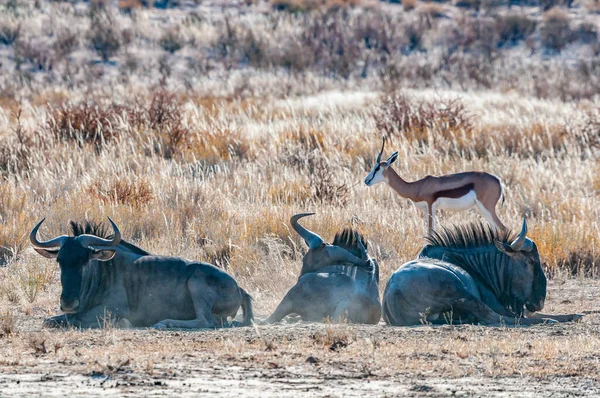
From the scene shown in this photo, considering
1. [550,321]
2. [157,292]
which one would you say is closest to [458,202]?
[550,321]

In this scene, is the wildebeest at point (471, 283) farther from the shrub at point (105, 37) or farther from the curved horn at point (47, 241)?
the shrub at point (105, 37)

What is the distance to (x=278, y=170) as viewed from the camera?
17.7 meters

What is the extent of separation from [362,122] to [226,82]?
14.8 meters

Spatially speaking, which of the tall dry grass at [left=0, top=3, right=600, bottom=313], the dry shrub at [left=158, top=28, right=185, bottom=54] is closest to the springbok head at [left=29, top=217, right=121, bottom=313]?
the tall dry grass at [left=0, top=3, right=600, bottom=313]

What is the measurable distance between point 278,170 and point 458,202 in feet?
15.6

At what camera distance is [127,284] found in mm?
9188

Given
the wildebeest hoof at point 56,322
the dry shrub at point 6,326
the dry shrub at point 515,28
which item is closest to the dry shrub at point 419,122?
the wildebeest hoof at point 56,322

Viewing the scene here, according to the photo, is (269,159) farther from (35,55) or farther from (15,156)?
(35,55)

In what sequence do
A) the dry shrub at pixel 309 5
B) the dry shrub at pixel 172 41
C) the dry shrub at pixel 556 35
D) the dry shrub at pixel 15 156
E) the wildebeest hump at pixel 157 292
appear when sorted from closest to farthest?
the wildebeest hump at pixel 157 292
the dry shrub at pixel 15 156
the dry shrub at pixel 172 41
the dry shrub at pixel 556 35
the dry shrub at pixel 309 5

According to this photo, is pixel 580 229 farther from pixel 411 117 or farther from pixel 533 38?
pixel 533 38

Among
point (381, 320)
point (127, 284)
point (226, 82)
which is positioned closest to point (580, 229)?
point (381, 320)

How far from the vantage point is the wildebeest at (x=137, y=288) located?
29.1ft

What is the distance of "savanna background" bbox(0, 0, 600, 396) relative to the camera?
7.14m

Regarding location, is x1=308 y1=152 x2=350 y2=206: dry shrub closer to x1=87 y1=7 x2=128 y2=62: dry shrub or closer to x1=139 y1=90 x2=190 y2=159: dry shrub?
x1=139 y1=90 x2=190 y2=159: dry shrub
